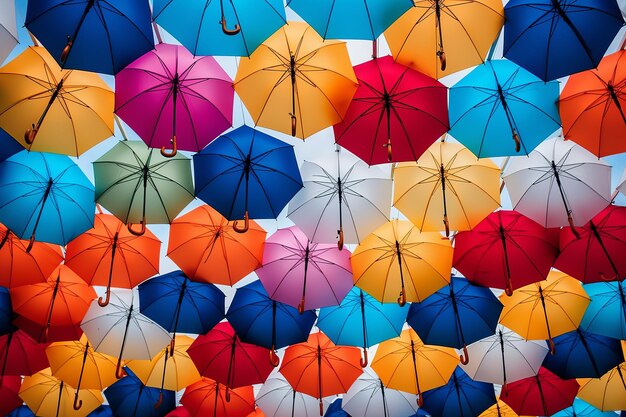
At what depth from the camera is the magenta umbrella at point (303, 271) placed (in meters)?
7.40

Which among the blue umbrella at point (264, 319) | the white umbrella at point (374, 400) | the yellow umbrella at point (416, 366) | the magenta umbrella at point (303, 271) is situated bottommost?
the white umbrella at point (374, 400)

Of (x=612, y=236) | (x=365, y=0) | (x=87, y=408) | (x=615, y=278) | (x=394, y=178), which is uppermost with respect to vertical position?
(x=365, y=0)

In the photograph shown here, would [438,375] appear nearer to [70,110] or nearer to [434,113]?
[434,113]

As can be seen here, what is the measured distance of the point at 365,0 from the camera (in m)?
4.86

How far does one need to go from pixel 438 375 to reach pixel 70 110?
725 cm

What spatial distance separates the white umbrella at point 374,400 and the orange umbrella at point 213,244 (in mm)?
3954

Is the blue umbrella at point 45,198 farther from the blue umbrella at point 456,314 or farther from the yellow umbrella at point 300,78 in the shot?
the blue umbrella at point 456,314

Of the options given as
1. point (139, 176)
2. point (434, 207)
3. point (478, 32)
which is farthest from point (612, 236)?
point (139, 176)

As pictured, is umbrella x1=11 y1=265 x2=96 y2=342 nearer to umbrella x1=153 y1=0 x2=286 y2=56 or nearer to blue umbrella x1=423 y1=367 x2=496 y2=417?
umbrella x1=153 y1=0 x2=286 y2=56

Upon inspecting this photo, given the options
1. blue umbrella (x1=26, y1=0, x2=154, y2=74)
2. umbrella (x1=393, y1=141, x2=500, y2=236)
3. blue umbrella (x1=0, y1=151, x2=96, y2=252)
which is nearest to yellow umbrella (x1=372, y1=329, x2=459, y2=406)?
umbrella (x1=393, y1=141, x2=500, y2=236)

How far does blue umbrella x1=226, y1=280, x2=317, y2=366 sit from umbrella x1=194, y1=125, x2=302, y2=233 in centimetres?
189

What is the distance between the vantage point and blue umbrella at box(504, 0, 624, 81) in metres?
5.06

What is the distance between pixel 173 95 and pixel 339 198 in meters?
2.54

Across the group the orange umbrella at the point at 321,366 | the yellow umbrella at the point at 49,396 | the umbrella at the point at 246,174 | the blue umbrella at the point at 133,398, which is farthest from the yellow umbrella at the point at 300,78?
the yellow umbrella at the point at 49,396
